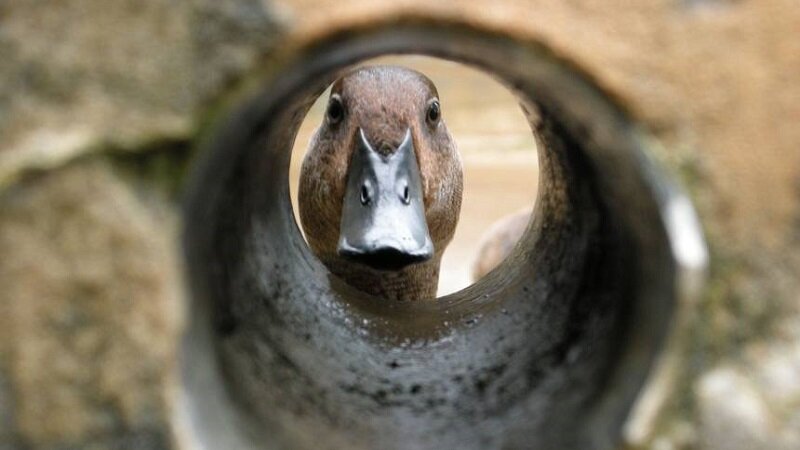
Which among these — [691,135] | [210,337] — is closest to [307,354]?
[210,337]

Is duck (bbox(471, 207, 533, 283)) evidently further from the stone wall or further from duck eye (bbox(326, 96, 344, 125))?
the stone wall

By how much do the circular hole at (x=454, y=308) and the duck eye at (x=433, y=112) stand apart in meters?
1.30

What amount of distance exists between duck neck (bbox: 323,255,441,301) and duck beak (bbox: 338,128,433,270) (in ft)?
1.12

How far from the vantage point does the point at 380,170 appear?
2.88 metres

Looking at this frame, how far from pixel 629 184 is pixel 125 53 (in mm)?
672

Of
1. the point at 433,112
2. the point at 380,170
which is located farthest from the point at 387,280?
the point at 433,112

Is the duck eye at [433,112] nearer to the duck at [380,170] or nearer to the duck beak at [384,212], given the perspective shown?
the duck at [380,170]

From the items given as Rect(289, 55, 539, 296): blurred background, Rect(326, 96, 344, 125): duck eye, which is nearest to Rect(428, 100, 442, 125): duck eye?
Rect(326, 96, 344, 125): duck eye

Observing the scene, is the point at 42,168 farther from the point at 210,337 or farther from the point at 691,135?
the point at 691,135

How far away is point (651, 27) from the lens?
1.25 m

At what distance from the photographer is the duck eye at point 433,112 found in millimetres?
3654

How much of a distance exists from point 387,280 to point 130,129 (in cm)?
208

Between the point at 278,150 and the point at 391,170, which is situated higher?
the point at 391,170

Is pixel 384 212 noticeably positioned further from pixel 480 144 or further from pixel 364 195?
pixel 480 144
